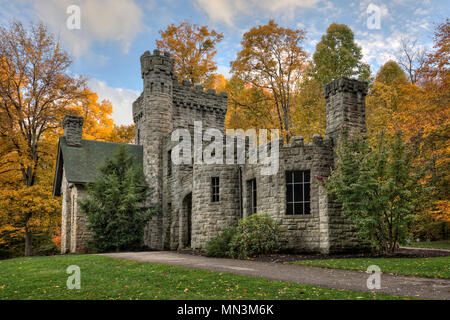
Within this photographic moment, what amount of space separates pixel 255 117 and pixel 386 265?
19.9 metres

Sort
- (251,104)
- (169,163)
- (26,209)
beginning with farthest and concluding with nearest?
(251,104)
(169,163)
(26,209)

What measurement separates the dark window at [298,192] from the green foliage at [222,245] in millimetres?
2370

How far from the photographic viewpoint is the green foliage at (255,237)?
46.2ft

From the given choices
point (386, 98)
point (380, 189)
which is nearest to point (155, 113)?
point (386, 98)

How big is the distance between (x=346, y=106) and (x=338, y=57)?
12204 mm

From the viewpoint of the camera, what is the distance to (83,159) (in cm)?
2320

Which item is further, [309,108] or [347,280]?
[309,108]

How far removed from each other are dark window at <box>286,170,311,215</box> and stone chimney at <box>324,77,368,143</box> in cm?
191

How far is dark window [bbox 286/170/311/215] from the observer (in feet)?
48.6

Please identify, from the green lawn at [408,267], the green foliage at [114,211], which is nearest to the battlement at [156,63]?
the green foliage at [114,211]

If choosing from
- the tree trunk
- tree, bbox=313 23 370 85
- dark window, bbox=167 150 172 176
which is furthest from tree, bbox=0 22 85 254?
tree, bbox=313 23 370 85

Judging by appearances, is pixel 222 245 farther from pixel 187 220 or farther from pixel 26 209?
pixel 26 209
